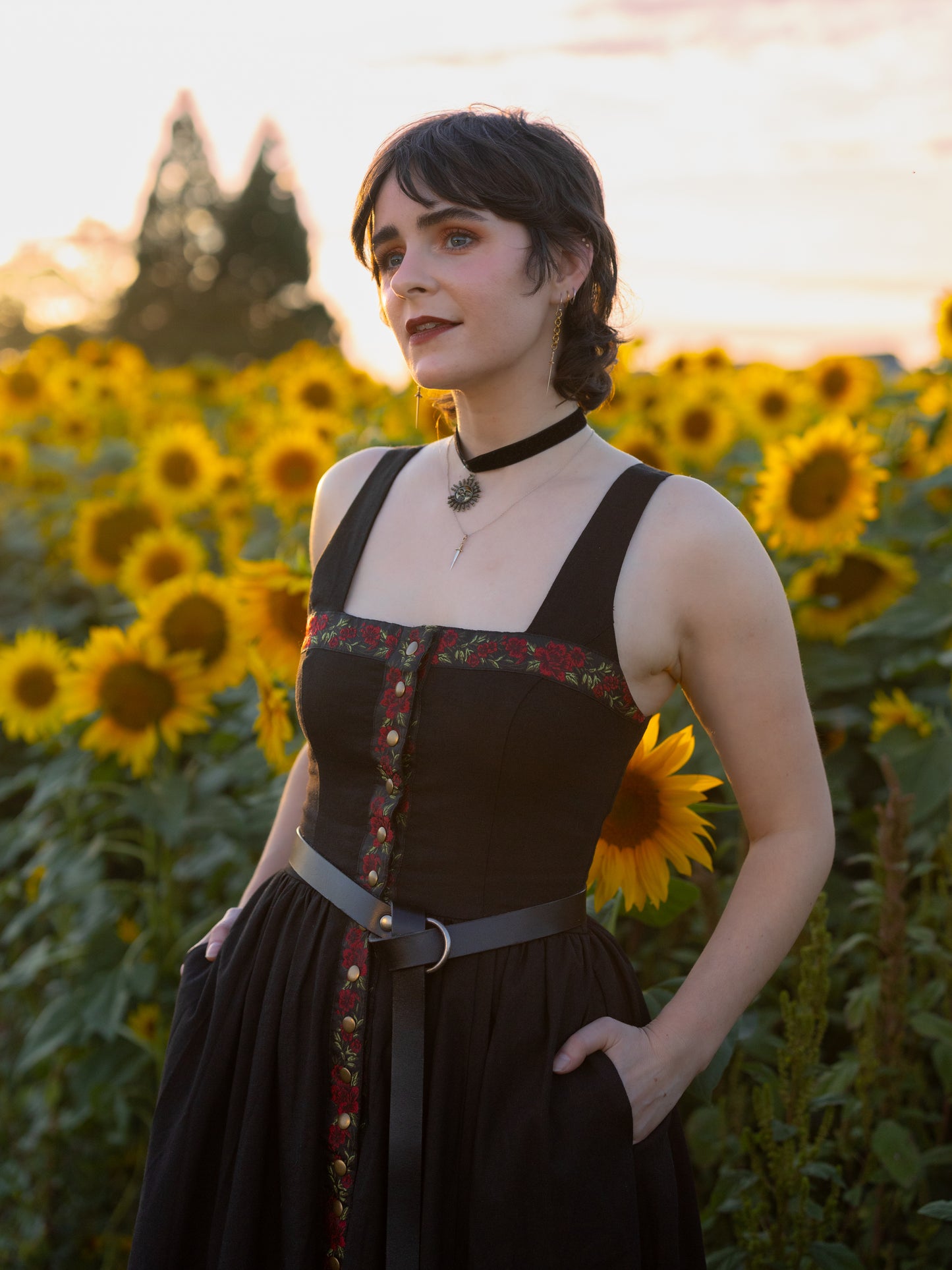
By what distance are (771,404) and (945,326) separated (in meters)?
1.00

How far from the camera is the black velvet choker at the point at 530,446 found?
1821 millimetres

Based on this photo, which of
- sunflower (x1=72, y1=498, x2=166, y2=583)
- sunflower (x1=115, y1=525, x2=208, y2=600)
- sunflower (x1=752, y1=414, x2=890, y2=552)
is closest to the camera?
sunflower (x1=752, y1=414, x2=890, y2=552)

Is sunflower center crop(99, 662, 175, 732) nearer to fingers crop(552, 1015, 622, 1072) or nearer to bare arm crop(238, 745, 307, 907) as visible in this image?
bare arm crop(238, 745, 307, 907)

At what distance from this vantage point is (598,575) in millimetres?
1603

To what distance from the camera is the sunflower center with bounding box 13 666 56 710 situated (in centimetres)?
327

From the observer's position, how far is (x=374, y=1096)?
1569 millimetres

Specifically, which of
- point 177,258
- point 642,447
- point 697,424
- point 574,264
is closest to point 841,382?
point 697,424

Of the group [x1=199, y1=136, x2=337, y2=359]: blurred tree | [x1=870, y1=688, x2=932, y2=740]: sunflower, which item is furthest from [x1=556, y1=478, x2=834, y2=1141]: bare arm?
[x1=199, y1=136, x2=337, y2=359]: blurred tree

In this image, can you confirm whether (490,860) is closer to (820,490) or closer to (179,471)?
(820,490)

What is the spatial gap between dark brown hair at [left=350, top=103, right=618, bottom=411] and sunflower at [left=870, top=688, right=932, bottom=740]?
118 cm

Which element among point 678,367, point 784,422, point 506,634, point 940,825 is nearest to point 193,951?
point 506,634

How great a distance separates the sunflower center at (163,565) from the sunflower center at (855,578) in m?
1.96

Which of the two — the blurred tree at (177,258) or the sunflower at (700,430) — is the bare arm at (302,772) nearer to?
the sunflower at (700,430)

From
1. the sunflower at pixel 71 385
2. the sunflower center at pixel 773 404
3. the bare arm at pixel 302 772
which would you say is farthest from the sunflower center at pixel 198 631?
the sunflower at pixel 71 385
